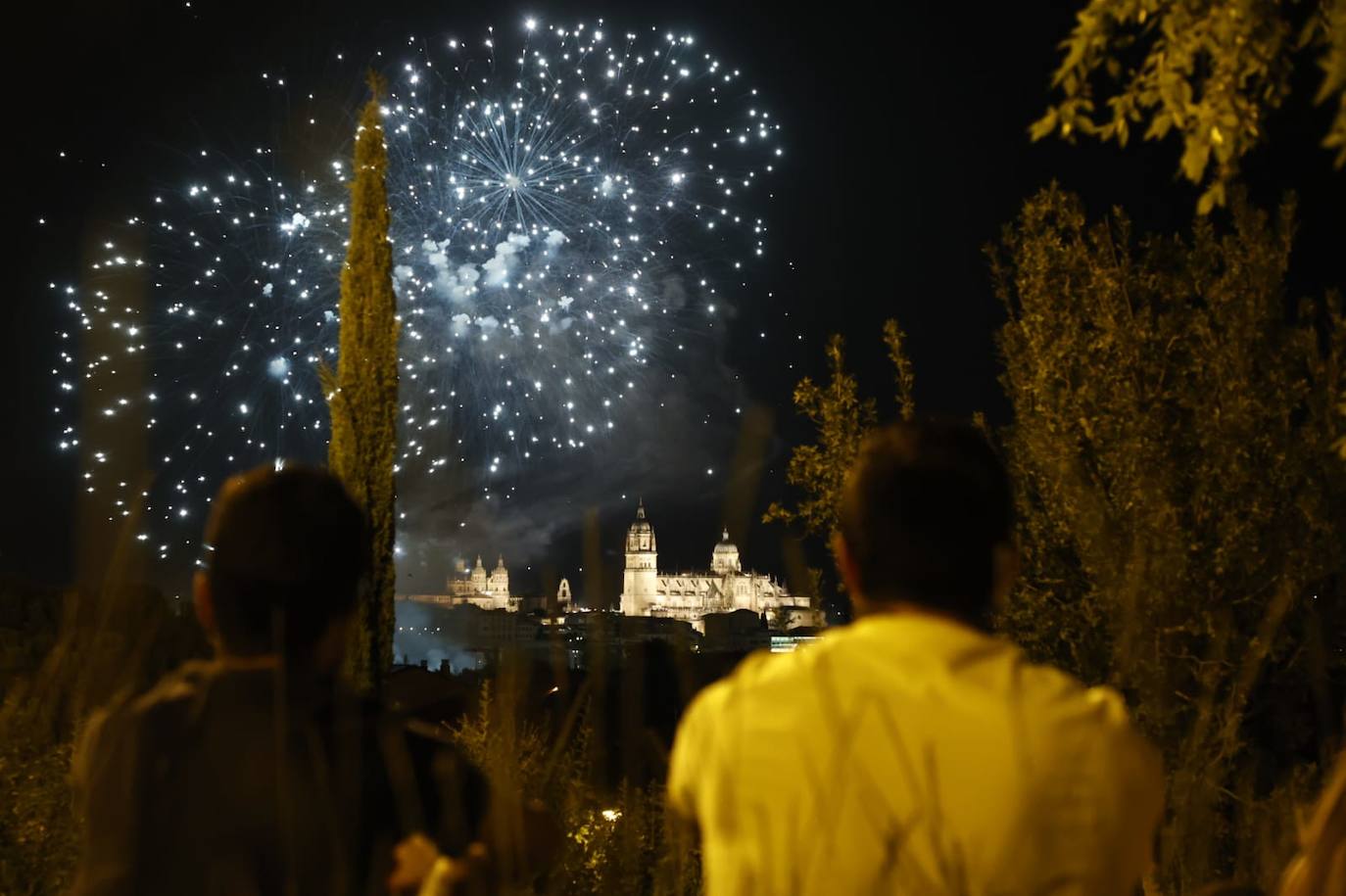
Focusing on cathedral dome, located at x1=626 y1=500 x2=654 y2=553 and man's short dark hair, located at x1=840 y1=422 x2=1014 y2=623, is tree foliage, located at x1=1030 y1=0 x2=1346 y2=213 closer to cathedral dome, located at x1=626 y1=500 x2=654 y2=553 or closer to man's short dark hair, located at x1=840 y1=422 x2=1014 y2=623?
man's short dark hair, located at x1=840 y1=422 x2=1014 y2=623

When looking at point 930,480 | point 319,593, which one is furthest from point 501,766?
point 930,480

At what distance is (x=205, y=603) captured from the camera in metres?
1.91

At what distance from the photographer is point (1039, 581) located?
770cm

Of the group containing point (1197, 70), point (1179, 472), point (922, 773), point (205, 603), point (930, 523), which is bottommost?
point (922, 773)

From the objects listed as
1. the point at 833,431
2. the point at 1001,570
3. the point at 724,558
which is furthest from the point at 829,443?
the point at 724,558

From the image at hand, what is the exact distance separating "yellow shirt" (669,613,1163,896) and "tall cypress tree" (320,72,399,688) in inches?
371

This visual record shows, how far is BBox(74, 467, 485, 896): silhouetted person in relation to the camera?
1744 mm

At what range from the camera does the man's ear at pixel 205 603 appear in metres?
1.89

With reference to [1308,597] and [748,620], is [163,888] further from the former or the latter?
[748,620]

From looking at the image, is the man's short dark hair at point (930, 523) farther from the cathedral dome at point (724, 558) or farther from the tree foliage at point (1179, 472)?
the cathedral dome at point (724, 558)

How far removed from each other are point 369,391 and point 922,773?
969cm

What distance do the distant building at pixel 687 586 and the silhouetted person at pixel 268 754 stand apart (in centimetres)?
11918

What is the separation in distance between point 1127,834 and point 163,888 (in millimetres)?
1405

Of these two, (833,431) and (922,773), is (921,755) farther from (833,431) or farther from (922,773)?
(833,431)
